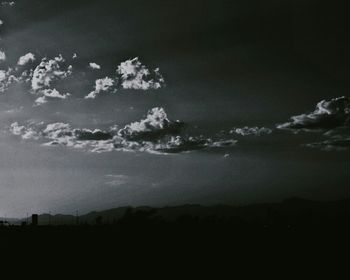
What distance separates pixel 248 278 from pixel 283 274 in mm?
2334

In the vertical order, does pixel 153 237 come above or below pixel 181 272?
above

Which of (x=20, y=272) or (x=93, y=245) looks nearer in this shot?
(x=20, y=272)

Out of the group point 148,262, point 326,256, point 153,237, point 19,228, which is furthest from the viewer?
point 19,228

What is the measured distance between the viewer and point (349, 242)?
99.9 feet

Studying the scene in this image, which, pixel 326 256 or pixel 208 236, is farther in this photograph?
pixel 208 236

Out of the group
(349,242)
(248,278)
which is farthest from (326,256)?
(248,278)

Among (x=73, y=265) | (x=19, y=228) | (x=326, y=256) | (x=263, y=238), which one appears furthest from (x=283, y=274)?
(x=19, y=228)

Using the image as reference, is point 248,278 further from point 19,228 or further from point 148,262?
point 19,228

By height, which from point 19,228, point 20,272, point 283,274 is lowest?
point 283,274

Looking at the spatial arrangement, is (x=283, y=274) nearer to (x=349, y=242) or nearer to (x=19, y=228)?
(x=349, y=242)

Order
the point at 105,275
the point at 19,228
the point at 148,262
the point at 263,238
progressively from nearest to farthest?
the point at 105,275 < the point at 148,262 < the point at 263,238 < the point at 19,228

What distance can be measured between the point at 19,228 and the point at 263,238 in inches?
872

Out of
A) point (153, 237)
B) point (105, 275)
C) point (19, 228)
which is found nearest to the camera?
point (105, 275)

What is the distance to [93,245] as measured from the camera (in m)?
27.7
